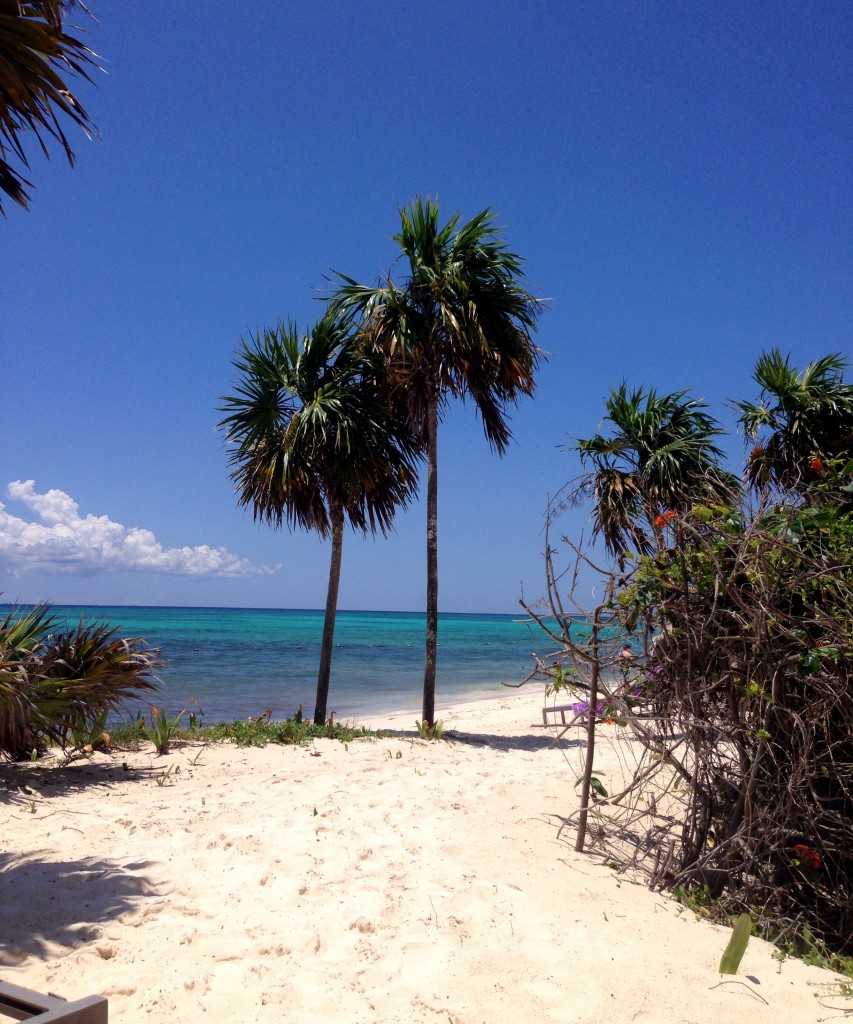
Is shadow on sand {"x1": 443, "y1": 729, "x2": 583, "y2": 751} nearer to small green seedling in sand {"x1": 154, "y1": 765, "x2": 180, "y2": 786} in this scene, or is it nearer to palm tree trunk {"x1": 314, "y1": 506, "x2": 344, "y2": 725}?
palm tree trunk {"x1": 314, "y1": 506, "x2": 344, "y2": 725}

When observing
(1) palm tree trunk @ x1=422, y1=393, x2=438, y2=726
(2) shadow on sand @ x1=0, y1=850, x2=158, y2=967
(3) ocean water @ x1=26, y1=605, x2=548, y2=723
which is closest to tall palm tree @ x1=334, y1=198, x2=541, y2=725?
(1) palm tree trunk @ x1=422, y1=393, x2=438, y2=726

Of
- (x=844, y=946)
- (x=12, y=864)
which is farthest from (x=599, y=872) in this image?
(x=12, y=864)

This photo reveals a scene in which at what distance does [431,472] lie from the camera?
9.43 m

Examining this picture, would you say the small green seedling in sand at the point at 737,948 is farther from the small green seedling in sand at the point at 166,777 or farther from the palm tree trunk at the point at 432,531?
the palm tree trunk at the point at 432,531

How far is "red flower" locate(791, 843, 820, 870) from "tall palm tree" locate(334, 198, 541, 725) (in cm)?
571

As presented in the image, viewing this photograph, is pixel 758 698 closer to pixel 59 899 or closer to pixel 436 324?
pixel 59 899

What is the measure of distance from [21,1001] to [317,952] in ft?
5.35

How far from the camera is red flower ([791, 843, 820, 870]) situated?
3676 millimetres

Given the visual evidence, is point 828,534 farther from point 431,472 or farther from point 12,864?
point 431,472

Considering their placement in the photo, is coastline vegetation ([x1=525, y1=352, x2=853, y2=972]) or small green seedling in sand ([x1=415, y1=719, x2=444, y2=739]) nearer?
coastline vegetation ([x1=525, y1=352, x2=853, y2=972])

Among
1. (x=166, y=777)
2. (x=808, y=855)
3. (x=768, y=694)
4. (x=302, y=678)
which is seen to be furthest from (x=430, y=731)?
(x=302, y=678)

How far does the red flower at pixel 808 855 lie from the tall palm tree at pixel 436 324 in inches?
225

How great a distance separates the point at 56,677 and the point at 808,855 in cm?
536

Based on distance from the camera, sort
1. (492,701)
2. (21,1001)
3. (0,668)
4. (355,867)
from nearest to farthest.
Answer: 1. (21,1001)
2. (355,867)
3. (0,668)
4. (492,701)
